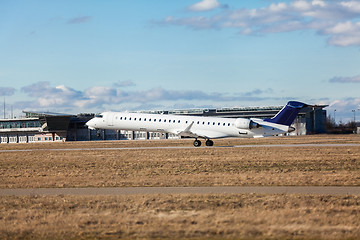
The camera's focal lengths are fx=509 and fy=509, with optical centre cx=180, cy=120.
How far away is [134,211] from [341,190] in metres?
7.47

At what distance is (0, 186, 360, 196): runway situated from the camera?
1631 cm

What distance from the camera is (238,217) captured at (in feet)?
38.7

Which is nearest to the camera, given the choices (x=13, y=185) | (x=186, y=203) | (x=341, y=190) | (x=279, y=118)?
(x=186, y=203)

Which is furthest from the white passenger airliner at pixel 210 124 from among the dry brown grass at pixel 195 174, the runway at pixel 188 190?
the runway at pixel 188 190

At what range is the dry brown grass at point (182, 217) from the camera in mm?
10359

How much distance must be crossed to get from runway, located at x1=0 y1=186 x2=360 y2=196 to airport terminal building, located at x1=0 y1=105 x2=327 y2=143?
8829cm

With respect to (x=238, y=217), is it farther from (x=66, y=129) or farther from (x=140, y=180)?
(x=66, y=129)

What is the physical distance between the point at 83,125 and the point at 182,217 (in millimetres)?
102012

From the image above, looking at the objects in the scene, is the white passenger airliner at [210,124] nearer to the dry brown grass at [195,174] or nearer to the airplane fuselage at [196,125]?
the airplane fuselage at [196,125]

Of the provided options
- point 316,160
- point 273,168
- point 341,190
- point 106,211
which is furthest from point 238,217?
point 316,160

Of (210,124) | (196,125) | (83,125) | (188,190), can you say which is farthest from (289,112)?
(83,125)

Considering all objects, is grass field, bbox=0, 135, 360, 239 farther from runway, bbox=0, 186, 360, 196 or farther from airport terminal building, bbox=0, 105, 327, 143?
airport terminal building, bbox=0, 105, 327, 143

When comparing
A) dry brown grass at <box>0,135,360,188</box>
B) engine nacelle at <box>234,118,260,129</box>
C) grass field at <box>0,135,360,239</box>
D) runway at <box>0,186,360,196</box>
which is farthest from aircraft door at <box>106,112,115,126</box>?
runway at <box>0,186,360,196</box>

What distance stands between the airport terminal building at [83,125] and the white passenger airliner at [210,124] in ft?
177
